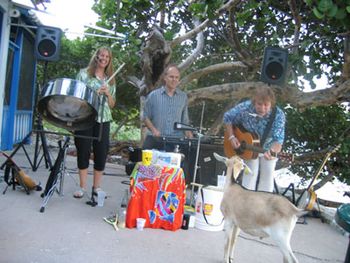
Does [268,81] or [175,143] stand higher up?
[268,81]

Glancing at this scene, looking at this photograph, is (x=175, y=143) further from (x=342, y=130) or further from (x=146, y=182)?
(x=342, y=130)

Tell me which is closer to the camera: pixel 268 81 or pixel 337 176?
pixel 268 81

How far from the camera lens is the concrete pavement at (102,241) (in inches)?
103

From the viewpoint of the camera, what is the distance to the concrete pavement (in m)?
2.63

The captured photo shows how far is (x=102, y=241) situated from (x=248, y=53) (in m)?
4.54

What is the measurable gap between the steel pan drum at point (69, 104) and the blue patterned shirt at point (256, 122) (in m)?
1.22

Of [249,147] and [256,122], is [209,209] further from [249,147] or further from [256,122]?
[256,122]

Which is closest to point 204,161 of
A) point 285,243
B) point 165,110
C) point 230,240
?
point 165,110

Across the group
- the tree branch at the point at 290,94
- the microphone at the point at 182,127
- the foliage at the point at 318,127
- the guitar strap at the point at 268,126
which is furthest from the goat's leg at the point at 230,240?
the foliage at the point at 318,127

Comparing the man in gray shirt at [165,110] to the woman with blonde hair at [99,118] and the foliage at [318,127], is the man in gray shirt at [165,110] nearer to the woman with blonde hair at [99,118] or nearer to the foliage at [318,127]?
the woman with blonde hair at [99,118]

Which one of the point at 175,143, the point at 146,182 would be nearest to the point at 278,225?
the point at 146,182

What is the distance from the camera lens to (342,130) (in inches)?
284

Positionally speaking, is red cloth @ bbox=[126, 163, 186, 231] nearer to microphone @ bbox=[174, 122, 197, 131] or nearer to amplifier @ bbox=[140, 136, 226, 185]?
microphone @ bbox=[174, 122, 197, 131]

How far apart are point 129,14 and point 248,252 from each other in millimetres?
5405
